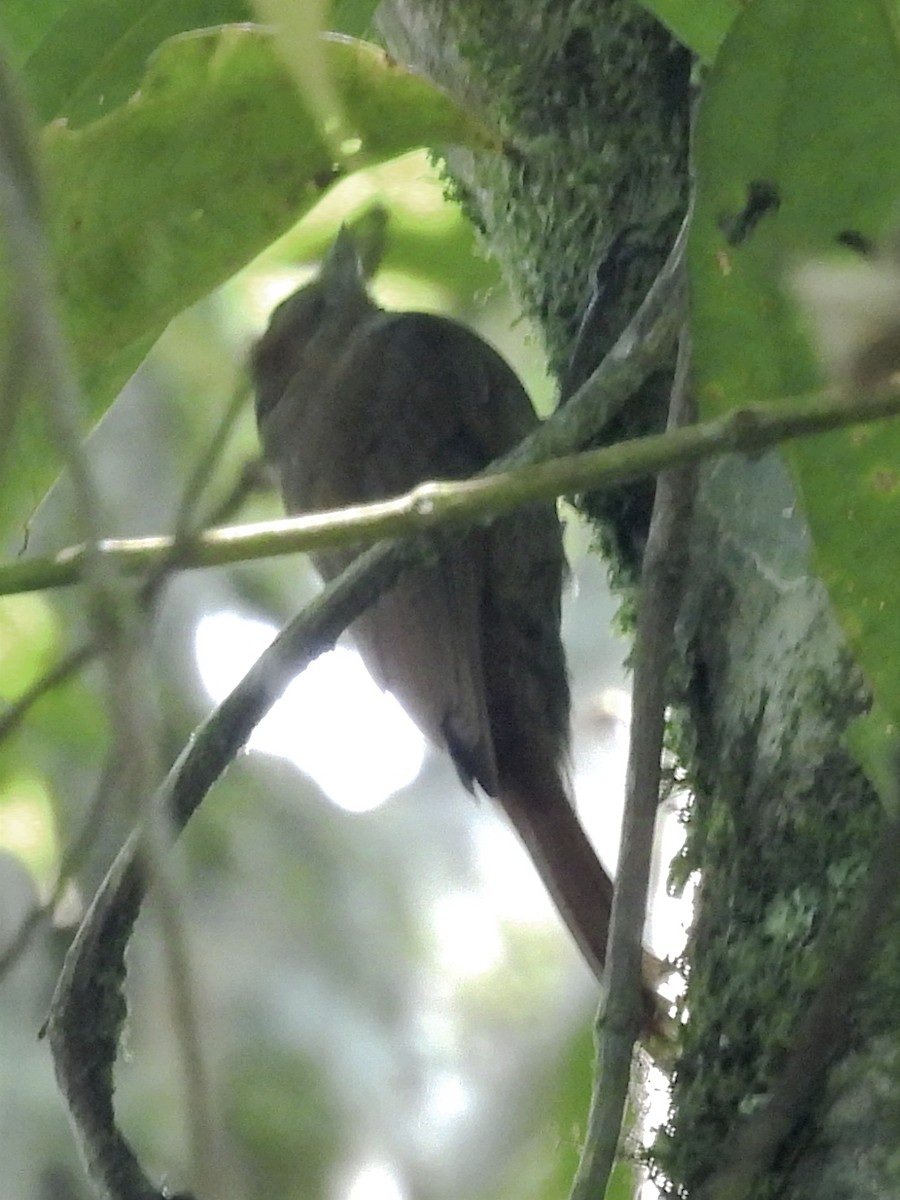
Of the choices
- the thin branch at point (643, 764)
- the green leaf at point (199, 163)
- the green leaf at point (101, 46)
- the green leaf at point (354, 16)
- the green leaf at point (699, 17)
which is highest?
the green leaf at point (354, 16)

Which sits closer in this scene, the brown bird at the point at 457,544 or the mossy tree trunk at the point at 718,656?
the mossy tree trunk at the point at 718,656

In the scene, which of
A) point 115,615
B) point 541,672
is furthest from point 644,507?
point 115,615

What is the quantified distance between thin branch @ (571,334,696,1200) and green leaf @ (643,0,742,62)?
18cm

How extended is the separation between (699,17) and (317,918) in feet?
9.55

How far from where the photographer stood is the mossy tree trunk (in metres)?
0.98

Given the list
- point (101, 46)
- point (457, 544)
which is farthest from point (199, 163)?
point (457, 544)

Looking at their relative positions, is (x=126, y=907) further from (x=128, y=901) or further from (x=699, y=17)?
(x=699, y=17)

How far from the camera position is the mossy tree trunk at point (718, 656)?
98cm

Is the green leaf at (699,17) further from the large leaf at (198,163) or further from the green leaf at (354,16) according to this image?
the green leaf at (354,16)

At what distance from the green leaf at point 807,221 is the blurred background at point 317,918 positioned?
151cm

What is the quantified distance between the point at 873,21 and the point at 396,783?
3.14 metres

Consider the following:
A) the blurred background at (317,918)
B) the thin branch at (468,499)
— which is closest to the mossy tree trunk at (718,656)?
the thin branch at (468,499)

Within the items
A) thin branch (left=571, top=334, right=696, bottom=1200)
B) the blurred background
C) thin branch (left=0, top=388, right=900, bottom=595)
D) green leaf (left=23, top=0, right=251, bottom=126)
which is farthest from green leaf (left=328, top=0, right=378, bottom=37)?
the blurred background

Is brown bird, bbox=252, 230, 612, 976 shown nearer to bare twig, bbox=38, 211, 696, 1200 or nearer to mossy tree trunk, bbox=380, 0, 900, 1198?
mossy tree trunk, bbox=380, 0, 900, 1198
